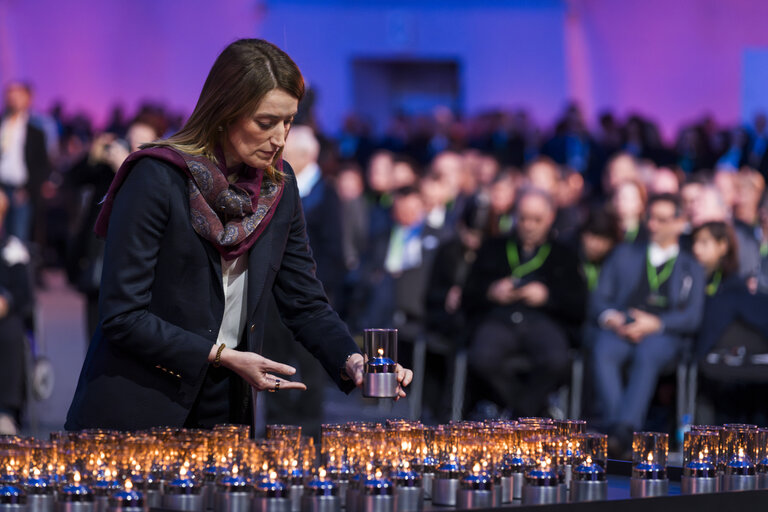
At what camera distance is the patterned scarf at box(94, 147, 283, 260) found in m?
2.65

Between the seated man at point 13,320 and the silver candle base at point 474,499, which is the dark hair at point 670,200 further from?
the silver candle base at point 474,499

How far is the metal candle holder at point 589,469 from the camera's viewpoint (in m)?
2.36

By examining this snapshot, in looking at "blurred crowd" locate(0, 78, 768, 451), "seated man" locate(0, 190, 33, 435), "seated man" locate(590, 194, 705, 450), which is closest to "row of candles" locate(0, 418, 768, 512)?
"blurred crowd" locate(0, 78, 768, 451)

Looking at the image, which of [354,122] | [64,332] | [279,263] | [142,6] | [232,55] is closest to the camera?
[232,55]

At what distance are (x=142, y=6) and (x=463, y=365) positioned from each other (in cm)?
1437

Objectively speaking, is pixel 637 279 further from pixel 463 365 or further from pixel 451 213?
pixel 451 213

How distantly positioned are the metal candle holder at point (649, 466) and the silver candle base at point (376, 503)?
1.59 ft

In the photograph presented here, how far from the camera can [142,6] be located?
2044 cm

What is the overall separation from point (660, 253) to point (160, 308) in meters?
4.86

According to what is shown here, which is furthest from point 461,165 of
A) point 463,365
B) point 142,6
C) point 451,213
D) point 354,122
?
point 142,6

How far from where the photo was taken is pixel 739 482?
249 centimetres

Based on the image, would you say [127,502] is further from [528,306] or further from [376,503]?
[528,306]

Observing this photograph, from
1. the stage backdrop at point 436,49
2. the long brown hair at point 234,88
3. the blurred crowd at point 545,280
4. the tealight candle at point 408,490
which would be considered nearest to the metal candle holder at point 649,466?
the tealight candle at point 408,490

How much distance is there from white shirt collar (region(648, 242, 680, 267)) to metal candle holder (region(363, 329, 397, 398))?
15.4ft
